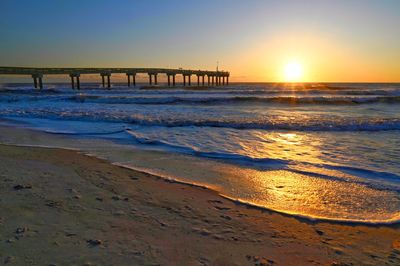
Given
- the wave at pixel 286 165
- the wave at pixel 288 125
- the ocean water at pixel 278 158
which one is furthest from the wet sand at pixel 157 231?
the wave at pixel 288 125

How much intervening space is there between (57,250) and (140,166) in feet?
9.15

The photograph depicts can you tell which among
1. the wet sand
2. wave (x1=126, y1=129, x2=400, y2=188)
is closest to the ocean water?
wave (x1=126, y1=129, x2=400, y2=188)

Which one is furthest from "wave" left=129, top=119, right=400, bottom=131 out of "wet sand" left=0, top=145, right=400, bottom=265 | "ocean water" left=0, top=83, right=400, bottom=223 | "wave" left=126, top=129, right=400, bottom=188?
"wet sand" left=0, top=145, right=400, bottom=265

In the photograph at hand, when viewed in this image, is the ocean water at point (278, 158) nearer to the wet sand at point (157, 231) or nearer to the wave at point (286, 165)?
the wave at point (286, 165)

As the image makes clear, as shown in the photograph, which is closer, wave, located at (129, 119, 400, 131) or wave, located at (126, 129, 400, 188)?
wave, located at (126, 129, 400, 188)

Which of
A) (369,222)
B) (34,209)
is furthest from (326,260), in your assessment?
(34,209)

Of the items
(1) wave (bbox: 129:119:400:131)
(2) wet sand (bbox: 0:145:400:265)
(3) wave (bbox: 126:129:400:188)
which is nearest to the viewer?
(2) wet sand (bbox: 0:145:400:265)

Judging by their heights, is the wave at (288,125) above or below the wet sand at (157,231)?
above

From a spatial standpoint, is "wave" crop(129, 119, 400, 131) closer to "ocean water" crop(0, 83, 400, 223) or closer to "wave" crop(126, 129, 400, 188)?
"ocean water" crop(0, 83, 400, 223)

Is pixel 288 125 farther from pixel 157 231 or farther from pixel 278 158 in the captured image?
pixel 157 231

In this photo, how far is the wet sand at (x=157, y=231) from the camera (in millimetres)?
2426

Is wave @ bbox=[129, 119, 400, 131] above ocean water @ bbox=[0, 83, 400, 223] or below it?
above

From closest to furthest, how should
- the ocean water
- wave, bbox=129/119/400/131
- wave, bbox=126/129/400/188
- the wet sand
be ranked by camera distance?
1. the wet sand
2. the ocean water
3. wave, bbox=126/129/400/188
4. wave, bbox=129/119/400/131

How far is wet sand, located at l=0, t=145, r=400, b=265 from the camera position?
243 cm
